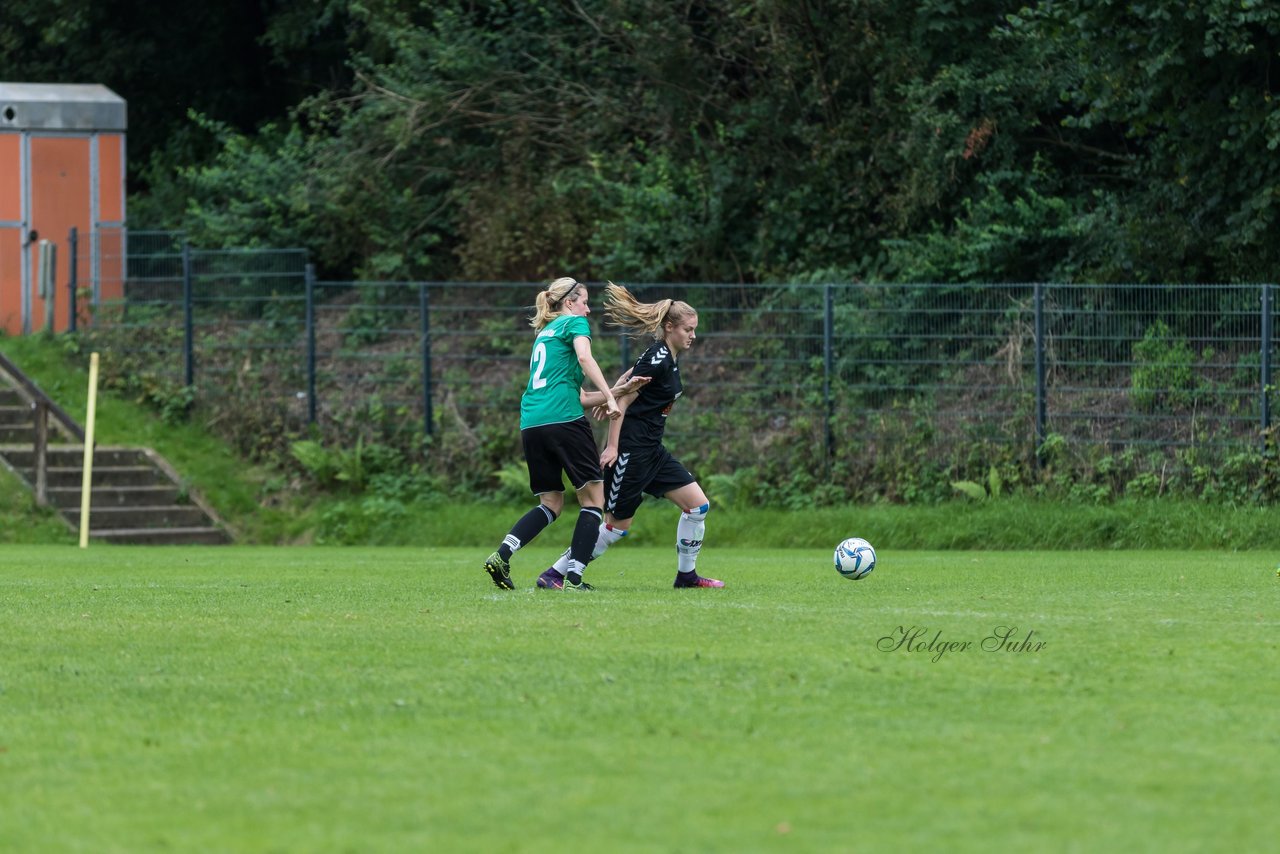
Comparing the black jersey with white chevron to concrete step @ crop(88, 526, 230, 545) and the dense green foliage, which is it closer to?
the dense green foliage

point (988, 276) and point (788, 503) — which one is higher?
point (988, 276)

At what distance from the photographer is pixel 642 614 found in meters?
9.73

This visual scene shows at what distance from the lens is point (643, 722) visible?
6590 mm

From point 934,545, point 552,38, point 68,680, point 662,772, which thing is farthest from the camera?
point 552,38

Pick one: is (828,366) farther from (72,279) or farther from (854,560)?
(72,279)

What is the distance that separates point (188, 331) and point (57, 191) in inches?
220

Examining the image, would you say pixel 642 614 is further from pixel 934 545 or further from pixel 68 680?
pixel 934 545

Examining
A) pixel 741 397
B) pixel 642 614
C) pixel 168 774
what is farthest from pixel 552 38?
pixel 168 774

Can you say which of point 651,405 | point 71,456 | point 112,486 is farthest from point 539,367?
point 71,456

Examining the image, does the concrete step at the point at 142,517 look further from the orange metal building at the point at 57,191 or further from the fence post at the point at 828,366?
the fence post at the point at 828,366

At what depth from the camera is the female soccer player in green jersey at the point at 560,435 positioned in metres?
11.4

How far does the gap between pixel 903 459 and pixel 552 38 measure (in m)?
9.94

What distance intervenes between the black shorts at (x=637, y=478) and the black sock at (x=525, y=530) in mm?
582

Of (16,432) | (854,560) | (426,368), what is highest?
(426,368)
